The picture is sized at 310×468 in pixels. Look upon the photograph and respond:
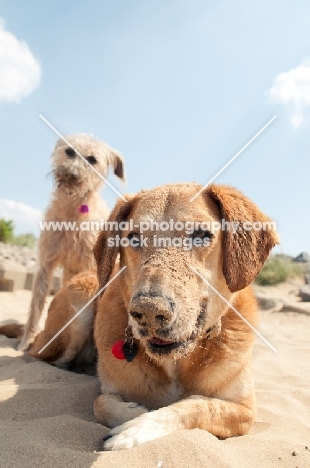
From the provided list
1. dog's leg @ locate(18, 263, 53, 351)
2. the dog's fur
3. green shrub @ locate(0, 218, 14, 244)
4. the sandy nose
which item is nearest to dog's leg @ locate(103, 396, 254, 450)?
the sandy nose

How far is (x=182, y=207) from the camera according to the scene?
2965 mm

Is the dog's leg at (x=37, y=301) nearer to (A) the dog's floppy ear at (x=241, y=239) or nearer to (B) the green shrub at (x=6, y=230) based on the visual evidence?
(A) the dog's floppy ear at (x=241, y=239)

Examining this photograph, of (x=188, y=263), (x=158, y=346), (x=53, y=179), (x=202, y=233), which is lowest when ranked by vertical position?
(x=158, y=346)

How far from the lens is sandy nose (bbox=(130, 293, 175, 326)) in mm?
2221

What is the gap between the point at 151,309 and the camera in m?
2.22

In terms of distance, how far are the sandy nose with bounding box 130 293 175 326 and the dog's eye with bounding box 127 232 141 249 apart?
0.72 meters

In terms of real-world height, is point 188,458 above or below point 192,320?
below

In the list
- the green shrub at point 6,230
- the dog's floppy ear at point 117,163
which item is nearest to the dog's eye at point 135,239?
the dog's floppy ear at point 117,163

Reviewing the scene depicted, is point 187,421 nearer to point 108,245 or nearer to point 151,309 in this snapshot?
point 151,309

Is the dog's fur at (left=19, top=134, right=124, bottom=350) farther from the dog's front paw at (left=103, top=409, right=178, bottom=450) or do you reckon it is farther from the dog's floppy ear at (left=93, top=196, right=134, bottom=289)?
the dog's front paw at (left=103, top=409, right=178, bottom=450)

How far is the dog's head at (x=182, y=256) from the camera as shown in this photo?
238 centimetres

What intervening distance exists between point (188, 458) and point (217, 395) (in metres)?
0.81

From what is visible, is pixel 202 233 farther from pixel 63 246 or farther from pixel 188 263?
pixel 63 246

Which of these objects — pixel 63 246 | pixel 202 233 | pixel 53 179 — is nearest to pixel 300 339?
pixel 63 246
